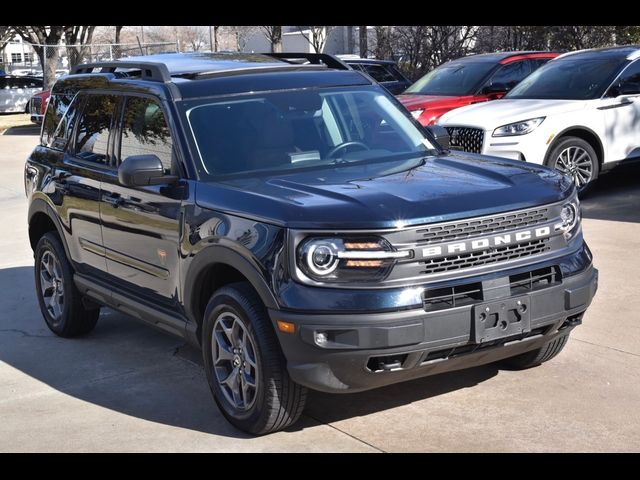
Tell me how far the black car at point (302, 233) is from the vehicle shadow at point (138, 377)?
371 mm

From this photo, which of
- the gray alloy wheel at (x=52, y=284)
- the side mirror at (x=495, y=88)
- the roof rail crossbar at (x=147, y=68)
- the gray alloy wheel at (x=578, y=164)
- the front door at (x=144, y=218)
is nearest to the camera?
the front door at (x=144, y=218)

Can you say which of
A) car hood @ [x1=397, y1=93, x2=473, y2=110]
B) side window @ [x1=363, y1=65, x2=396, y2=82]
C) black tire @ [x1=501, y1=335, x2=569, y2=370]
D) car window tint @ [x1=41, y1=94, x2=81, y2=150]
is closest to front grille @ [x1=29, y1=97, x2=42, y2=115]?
side window @ [x1=363, y1=65, x2=396, y2=82]

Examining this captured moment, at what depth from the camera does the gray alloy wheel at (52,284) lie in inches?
289

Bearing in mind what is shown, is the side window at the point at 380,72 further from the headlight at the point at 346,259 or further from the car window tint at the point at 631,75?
the headlight at the point at 346,259

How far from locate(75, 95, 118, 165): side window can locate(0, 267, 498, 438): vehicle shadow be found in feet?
4.36

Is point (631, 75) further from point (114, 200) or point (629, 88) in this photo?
point (114, 200)

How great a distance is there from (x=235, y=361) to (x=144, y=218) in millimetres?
1166

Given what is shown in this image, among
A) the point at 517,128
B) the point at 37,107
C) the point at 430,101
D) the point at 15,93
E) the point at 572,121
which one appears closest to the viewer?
the point at 517,128

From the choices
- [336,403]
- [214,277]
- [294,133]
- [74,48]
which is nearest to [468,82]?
[294,133]

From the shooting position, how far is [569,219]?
5281mm

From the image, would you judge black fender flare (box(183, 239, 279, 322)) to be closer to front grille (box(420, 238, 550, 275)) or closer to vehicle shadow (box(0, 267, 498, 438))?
vehicle shadow (box(0, 267, 498, 438))

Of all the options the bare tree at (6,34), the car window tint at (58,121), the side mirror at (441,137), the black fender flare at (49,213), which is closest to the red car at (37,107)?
the car window tint at (58,121)
